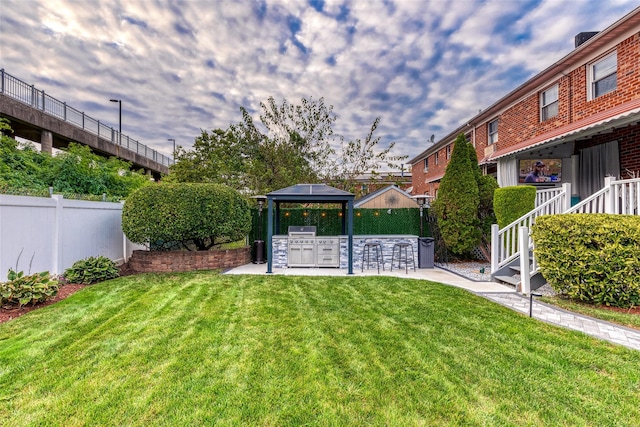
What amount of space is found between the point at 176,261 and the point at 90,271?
1.96 m

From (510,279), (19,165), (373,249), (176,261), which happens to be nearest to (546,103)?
(510,279)

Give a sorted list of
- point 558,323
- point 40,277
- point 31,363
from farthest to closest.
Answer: point 40,277 < point 558,323 < point 31,363

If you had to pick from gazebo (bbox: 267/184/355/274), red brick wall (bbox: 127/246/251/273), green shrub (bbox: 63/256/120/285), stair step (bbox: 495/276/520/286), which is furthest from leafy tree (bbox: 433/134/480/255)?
green shrub (bbox: 63/256/120/285)

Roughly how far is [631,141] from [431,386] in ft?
25.8

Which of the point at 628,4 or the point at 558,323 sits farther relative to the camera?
the point at 628,4

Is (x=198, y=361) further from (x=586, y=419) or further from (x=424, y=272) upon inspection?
(x=424, y=272)

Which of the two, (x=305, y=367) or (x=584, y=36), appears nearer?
(x=305, y=367)

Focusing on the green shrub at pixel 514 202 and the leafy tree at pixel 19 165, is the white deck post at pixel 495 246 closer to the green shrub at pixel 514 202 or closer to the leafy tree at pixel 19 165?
the green shrub at pixel 514 202

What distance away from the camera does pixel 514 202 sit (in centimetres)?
677

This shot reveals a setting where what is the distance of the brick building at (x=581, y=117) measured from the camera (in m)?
6.20

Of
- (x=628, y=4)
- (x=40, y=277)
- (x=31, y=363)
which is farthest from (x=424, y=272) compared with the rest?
(x=628, y=4)

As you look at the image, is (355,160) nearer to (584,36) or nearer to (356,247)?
(356,247)

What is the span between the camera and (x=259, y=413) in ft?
6.94

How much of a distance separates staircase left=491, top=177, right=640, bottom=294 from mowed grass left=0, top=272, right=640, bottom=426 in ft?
5.60
